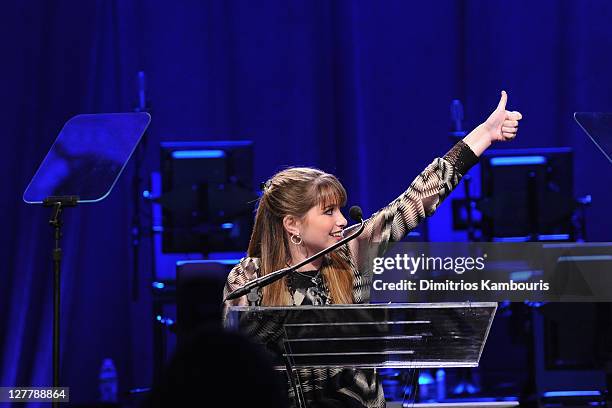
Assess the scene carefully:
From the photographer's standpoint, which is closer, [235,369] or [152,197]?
[235,369]

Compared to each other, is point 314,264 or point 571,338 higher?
point 314,264

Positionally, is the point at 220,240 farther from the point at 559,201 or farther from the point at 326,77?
the point at 559,201

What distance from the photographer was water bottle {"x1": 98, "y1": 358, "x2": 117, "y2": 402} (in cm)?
649

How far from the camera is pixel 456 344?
99.8 inches

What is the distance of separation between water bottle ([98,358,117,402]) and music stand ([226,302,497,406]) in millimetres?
4131

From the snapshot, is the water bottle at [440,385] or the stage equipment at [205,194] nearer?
the stage equipment at [205,194]

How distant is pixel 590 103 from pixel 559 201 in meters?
1.04

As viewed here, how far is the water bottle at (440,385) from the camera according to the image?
6.25 m

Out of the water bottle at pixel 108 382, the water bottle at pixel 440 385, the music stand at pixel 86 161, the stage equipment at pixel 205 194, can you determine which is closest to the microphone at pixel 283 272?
the music stand at pixel 86 161

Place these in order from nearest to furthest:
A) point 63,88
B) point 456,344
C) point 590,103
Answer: point 456,344
point 63,88
point 590,103

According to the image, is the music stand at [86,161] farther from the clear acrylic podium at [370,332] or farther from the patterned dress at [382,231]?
the clear acrylic podium at [370,332]

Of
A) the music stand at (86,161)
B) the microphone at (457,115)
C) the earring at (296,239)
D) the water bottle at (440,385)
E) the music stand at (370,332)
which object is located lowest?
the water bottle at (440,385)

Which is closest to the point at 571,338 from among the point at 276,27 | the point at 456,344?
the point at 276,27

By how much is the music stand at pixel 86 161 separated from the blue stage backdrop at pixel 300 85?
8.15 ft
